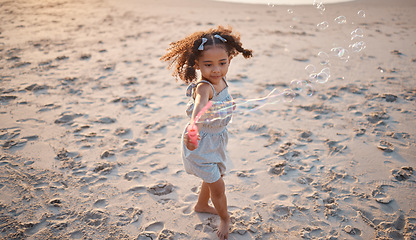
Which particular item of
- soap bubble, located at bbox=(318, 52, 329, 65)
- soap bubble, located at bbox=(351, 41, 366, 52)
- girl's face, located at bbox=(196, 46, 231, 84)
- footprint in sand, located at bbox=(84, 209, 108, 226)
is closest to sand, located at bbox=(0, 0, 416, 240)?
footprint in sand, located at bbox=(84, 209, 108, 226)

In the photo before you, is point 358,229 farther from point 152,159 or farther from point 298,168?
point 152,159

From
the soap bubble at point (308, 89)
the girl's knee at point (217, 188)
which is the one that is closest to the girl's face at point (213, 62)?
the girl's knee at point (217, 188)

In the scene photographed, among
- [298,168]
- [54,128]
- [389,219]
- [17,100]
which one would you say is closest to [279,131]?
[298,168]

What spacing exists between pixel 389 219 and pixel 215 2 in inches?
439

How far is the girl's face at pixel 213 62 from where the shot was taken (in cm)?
207

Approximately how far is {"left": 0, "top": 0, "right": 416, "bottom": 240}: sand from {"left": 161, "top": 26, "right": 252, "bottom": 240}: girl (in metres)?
0.68

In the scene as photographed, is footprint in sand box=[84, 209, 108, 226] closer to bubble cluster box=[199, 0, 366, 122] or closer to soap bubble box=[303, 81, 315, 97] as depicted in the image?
bubble cluster box=[199, 0, 366, 122]

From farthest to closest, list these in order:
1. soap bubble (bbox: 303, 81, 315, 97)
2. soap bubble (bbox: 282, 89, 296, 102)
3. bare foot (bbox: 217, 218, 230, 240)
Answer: soap bubble (bbox: 303, 81, 315, 97) → soap bubble (bbox: 282, 89, 296, 102) → bare foot (bbox: 217, 218, 230, 240)

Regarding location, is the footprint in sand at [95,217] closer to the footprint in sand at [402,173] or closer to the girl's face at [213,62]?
the girl's face at [213,62]

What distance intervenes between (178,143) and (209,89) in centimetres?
181

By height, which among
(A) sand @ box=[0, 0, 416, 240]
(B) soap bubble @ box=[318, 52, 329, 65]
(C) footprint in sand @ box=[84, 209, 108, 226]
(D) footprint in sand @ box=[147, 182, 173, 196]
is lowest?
(C) footprint in sand @ box=[84, 209, 108, 226]

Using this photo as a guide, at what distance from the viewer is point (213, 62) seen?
2.09 m

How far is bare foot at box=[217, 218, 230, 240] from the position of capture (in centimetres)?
246

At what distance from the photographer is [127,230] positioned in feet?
8.32
